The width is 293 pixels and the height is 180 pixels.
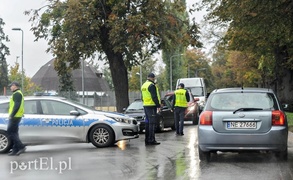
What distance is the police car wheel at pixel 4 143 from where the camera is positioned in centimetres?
1230

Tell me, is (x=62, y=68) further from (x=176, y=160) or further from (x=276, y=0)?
(x=176, y=160)

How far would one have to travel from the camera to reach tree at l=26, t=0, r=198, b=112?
76.3ft

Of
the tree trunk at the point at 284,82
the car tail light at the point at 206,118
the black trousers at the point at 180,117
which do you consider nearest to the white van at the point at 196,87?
the tree trunk at the point at 284,82

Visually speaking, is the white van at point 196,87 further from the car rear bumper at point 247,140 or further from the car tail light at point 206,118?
the car rear bumper at point 247,140

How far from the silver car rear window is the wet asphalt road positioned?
115cm

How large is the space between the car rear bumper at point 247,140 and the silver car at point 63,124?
390 cm

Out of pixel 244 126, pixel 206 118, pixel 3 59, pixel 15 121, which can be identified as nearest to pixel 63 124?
pixel 15 121

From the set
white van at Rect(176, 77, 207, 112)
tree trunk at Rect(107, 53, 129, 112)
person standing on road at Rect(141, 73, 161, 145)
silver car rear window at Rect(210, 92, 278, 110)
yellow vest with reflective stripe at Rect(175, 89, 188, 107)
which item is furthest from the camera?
white van at Rect(176, 77, 207, 112)

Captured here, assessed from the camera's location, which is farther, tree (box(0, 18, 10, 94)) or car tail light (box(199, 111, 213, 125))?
tree (box(0, 18, 10, 94))

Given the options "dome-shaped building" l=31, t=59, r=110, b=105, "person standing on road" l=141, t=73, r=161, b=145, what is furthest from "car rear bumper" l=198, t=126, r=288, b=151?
"dome-shaped building" l=31, t=59, r=110, b=105

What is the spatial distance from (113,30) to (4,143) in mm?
11620

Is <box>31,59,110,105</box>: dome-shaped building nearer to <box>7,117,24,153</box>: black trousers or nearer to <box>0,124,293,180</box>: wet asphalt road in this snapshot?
<box>0,124,293,180</box>: wet asphalt road

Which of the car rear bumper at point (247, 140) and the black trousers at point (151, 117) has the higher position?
the black trousers at point (151, 117)

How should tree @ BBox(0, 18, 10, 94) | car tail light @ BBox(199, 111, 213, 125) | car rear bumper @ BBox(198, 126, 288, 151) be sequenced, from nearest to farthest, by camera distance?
car rear bumper @ BBox(198, 126, 288, 151) → car tail light @ BBox(199, 111, 213, 125) → tree @ BBox(0, 18, 10, 94)
